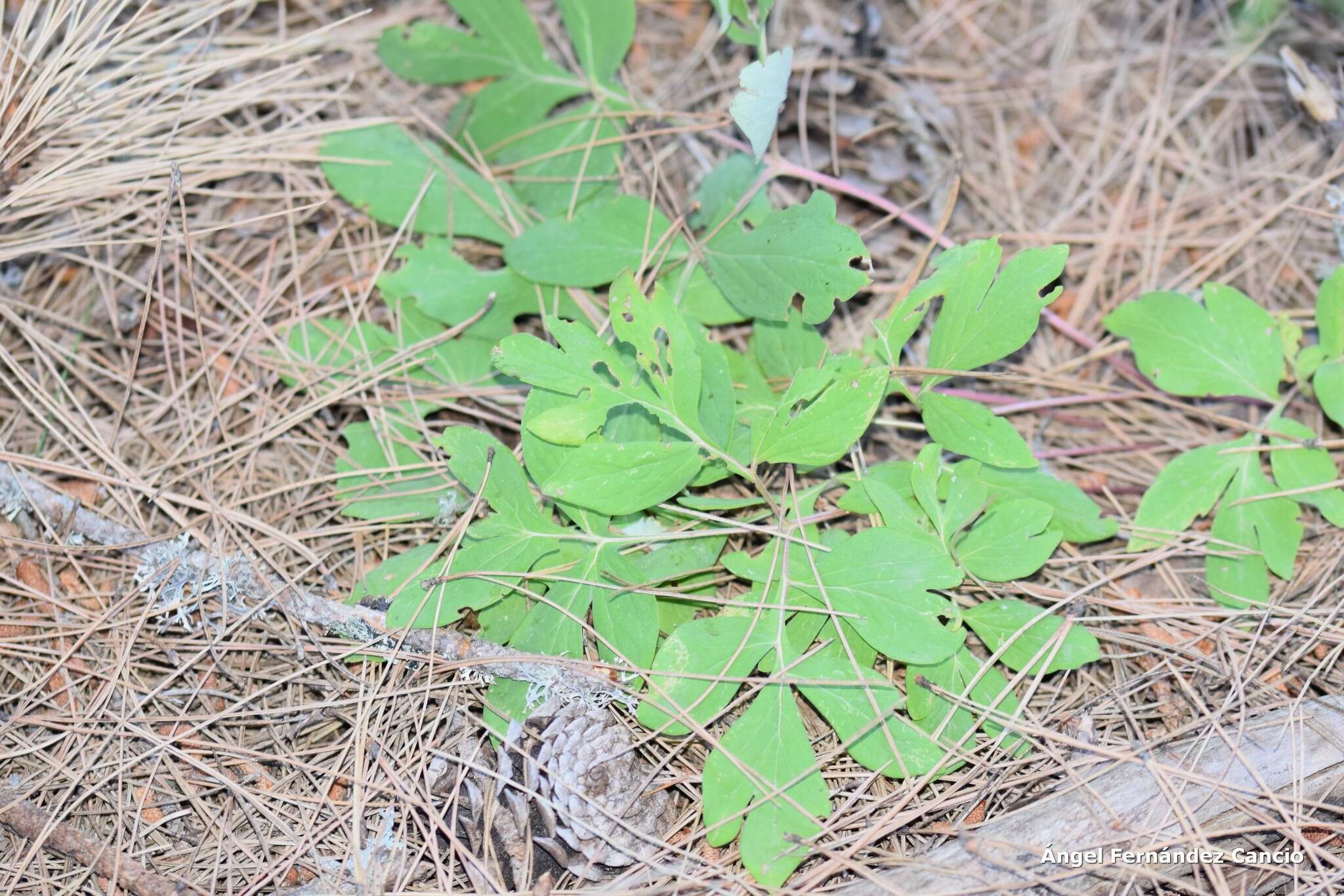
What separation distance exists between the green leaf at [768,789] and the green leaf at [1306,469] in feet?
4.37

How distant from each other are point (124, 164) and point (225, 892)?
1.83 meters

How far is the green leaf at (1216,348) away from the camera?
2227 mm

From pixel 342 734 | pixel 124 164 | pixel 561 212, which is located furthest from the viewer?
pixel 561 212

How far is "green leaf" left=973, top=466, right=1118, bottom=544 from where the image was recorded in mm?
2035

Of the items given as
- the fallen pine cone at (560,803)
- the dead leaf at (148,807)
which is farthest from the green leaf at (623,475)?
the dead leaf at (148,807)

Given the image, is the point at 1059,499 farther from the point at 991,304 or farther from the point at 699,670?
the point at 699,670

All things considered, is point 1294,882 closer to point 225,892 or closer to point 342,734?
point 342,734

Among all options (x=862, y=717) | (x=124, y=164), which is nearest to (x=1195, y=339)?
(x=862, y=717)

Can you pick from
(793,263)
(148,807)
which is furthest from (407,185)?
(148,807)

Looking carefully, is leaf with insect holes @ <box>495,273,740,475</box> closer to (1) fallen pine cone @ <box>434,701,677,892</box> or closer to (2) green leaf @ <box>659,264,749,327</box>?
(2) green leaf @ <box>659,264,749,327</box>

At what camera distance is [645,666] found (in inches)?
72.3

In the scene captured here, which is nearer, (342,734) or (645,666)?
(645,666)

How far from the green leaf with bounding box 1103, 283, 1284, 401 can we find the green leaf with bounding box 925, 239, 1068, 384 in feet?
1.76

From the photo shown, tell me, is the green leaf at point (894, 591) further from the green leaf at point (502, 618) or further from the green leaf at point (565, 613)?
the green leaf at point (502, 618)
